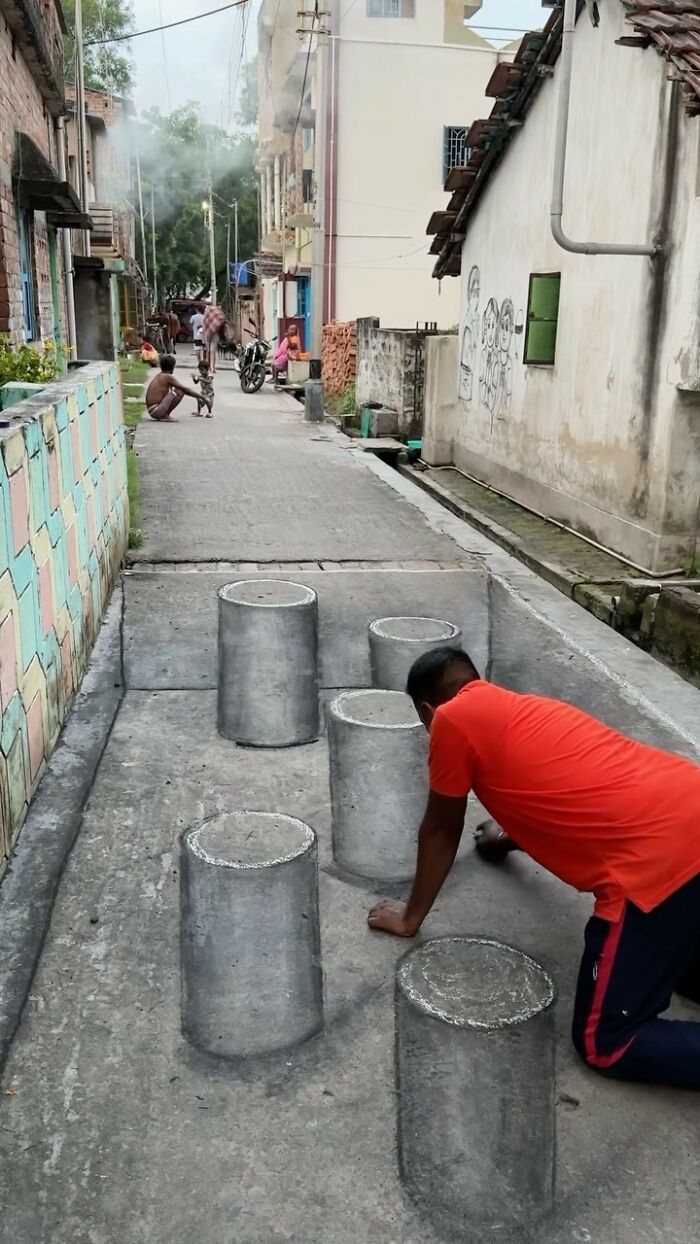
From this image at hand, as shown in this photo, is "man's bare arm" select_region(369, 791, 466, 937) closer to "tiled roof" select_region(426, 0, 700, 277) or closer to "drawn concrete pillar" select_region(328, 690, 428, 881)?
"drawn concrete pillar" select_region(328, 690, 428, 881)

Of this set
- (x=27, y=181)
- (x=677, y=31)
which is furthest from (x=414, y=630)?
(x=27, y=181)

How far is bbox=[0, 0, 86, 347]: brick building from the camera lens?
385 inches

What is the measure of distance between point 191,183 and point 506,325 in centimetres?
5577

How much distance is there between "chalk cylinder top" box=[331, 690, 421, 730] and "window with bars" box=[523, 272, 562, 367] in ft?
21.0

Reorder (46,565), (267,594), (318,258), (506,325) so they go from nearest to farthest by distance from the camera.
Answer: (46,565), (267,594), (506,325), (318,258)

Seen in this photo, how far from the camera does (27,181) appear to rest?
10484 millimetres

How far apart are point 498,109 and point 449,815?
943 cm

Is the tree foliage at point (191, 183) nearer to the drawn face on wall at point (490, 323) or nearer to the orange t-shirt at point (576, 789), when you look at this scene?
the drawn face on wall at point (490, 323)

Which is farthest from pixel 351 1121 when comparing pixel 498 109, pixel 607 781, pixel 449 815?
pixel 498 109

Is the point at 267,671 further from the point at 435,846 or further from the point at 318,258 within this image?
the point at 318,258

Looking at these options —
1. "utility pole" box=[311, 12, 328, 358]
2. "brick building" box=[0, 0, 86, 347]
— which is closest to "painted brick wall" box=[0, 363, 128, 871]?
"brick building" box=[0, 0, 86, 347]

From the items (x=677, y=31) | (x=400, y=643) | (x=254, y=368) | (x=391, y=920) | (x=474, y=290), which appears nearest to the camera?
(x=391, y=920)

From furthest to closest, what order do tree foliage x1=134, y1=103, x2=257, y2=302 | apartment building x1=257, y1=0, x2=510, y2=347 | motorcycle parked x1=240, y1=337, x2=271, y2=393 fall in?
tree foliage x1=134, y1=103, x2=257, y2=302
apartment building x1=257, y1=0, x2=510, y2=347
motorcycle parked x1=240, y1=337, x2=271, y2=393

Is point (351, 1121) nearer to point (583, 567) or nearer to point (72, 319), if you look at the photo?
point (583, 567)
